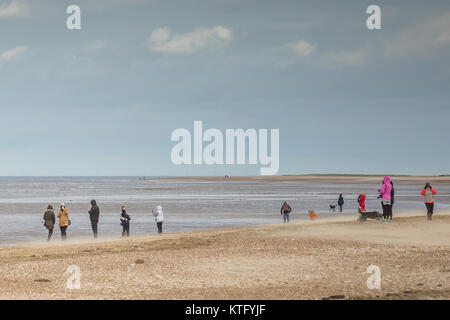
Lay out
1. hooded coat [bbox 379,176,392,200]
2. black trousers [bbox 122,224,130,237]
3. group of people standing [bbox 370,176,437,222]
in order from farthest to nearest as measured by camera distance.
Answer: black trousers [bbox 122,224,130,237], group of people standing [bbox 370,176,437,222], hooded coat [bbox 379,176,392,200]

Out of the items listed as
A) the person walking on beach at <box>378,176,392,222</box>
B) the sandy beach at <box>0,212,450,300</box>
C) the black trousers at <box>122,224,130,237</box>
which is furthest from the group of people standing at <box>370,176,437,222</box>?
the black trousers at <box>122,224,130,237</box>

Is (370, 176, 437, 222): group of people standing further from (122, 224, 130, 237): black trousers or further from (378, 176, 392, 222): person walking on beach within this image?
(122, 224, 130, 237): black trousers

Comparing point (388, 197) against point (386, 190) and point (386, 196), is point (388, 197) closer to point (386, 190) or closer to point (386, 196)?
point (386, 196)

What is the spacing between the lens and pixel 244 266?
16.8m

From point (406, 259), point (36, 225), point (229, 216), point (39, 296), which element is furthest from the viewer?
A: point (229, 216)

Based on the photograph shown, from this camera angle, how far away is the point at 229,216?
4362 centimetres

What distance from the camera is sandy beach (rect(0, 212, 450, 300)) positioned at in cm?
1309

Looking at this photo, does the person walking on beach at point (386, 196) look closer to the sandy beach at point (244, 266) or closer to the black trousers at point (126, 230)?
the sandy beach at point (244, 266)

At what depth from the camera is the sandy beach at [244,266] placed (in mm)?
13086
